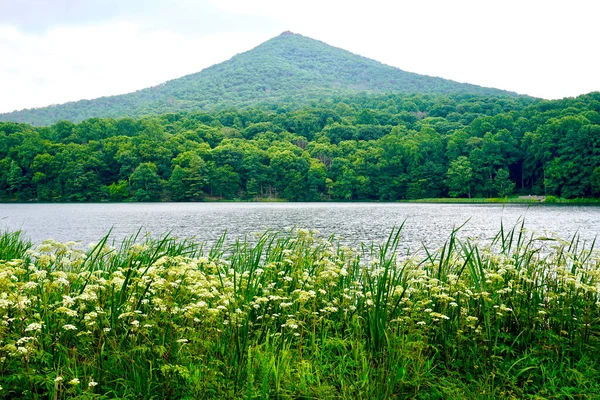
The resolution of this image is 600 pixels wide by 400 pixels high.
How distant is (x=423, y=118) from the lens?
455 ft

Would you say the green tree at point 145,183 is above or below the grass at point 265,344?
above

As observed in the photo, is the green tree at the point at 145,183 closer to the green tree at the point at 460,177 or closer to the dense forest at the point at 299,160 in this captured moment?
the dense forest at the point at 299,160

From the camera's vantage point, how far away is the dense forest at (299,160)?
9700 cm

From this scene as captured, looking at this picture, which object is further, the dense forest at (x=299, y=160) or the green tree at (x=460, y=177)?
the green tree at (x=460, y=177)

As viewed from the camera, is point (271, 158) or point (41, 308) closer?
point (41, 308)

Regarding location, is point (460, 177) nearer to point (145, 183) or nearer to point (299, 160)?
point (299, 160)

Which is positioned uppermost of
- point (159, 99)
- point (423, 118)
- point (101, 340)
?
point (159, 99)

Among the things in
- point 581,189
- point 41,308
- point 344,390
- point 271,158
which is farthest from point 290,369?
→ point 271,158

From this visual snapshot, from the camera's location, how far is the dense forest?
318 feet

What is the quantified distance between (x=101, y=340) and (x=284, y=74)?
200441mm

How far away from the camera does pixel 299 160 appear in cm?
11106

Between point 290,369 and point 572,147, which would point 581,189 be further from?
point 290,369

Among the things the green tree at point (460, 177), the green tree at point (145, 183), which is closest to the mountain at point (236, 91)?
the green tree at point (145, 183)

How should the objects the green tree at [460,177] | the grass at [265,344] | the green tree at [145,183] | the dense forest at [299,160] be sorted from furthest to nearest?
the green tree at [145,183]
the green tree at [460,177]
the dense forest at [299,160]
the grass at [265,344]
